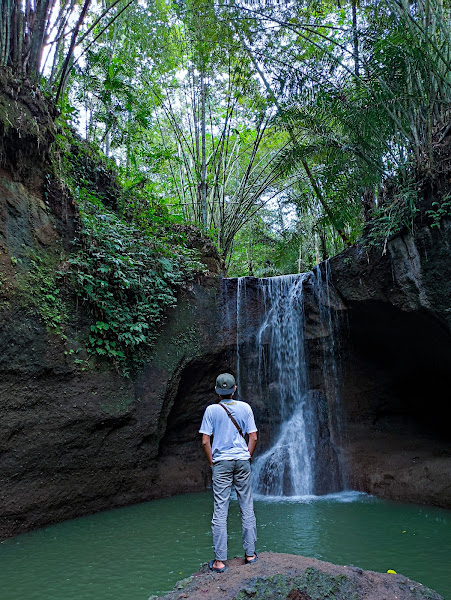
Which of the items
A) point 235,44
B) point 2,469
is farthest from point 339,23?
point 2,469

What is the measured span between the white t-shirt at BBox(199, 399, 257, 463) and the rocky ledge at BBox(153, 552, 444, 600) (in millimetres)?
800

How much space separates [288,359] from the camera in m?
8.45

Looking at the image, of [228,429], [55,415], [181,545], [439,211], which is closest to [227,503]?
[228,429]

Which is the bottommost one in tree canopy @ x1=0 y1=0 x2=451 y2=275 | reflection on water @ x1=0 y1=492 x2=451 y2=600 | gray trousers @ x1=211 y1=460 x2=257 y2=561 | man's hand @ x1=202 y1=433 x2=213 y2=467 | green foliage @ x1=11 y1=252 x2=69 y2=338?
reflection on water @ x1=0 y1=492 x2=451 y2=600

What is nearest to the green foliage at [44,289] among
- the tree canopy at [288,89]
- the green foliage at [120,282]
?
the green foliage at [120,282]

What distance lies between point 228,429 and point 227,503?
564 millimetres

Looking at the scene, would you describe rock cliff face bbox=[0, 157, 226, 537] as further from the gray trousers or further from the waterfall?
the gray trousers

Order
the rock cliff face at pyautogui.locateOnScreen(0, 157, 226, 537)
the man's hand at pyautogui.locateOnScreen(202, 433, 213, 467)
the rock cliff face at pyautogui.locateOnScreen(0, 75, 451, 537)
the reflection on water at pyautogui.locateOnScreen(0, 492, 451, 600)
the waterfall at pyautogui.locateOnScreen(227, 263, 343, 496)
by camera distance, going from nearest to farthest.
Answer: the man's hand at pyautogui.locateOnScreen(202, 433, 213, 467) < the reflection on water at pyautogui.locateOnScreen(0, 492, 451, 600) < the rock cliff face at pyautogui.locateOnScreen(0, 157, 226, 537) < the rock cliff face at pyautogui.locateOnScreen(0, 75, 451, 537) < the waterfall at pyautogui.locateOnScreen(227, 263, 343, 496)

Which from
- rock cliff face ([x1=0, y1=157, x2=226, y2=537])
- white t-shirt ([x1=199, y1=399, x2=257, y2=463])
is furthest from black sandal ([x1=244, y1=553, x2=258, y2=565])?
rock cliff face ([x1=0, y1=157, x2=226, y2=537])

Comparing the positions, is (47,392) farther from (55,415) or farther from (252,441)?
(252,441)

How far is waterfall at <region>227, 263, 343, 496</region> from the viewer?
26.4 ft

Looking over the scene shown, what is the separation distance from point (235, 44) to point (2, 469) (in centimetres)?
928

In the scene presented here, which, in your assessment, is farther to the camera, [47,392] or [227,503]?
[47,392]

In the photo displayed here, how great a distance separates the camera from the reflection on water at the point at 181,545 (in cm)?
368
